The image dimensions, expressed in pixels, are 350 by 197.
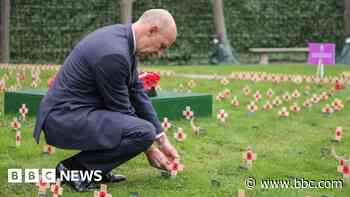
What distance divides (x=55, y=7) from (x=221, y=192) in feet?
50.4

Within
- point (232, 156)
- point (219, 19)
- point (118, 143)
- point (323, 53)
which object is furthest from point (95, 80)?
point (219, 19)

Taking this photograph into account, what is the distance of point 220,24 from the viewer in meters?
20.5

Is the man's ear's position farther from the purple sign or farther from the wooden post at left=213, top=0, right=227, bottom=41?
the wooden post at left=213, top=0, right=227, bottom=41

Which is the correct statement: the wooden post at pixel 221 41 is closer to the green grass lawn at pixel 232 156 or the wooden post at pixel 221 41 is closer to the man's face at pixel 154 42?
the green grass lawn at pixel 232 156

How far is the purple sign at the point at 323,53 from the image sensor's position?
14.3m

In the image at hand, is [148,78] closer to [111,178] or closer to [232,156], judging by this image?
[232,156]

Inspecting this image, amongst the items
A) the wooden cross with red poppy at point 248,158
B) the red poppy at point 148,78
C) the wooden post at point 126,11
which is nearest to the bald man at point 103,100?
the wooden cross with red poppy at point 248,158

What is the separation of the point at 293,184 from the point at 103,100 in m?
1.48

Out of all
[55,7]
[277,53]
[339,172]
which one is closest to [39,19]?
[55,7]

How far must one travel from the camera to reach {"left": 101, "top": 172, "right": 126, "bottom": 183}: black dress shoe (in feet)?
15.5

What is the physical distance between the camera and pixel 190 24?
21.1 metres

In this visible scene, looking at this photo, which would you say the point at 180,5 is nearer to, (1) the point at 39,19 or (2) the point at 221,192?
(1) the point at 39,19

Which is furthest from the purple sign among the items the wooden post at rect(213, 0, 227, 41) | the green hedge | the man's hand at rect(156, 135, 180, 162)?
the man's hand at rect(156, 135, 180, 162)

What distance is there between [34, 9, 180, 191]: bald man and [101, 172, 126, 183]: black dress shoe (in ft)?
0.55
